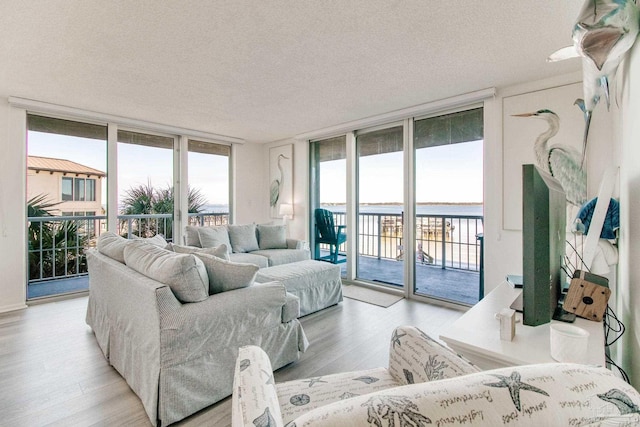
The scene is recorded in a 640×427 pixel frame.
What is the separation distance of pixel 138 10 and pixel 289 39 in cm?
92

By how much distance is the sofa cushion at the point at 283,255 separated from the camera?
3825 millimetres

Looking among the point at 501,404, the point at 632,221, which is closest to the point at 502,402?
the point at 501,404

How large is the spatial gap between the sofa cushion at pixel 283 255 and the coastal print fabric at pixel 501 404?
347 cm

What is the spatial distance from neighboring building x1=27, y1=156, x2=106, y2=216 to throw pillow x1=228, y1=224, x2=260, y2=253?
1758mm

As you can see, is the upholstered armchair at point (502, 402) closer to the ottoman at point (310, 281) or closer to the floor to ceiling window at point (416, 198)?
the ottoman at point (310, 281)

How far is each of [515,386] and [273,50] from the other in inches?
93.7

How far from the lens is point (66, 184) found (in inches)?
146

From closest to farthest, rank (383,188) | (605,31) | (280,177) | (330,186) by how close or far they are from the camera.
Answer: (605,31) < (383,188) < (330,186) < (280,177)

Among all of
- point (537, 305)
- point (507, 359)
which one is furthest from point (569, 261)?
point (507, 359)

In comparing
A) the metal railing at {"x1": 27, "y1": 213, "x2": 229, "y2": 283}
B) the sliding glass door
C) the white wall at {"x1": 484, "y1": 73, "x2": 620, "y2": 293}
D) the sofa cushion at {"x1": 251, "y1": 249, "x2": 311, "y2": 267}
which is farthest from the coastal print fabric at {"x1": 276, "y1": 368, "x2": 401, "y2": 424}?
the metal railing at {"x1": 27, "y1": 213, "x2": 229, "y2": 283}

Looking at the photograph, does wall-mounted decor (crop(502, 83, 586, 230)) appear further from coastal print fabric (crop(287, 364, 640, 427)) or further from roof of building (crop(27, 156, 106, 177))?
roof of building (crop(27, 156, 106, 177))

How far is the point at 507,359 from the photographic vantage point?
868 mm

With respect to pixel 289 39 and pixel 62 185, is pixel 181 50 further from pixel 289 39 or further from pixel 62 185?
→ pixel 62 185

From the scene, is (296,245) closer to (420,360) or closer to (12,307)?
(12,307)
